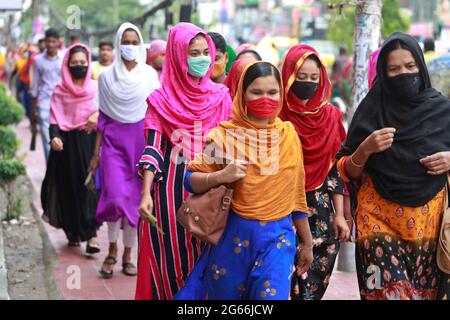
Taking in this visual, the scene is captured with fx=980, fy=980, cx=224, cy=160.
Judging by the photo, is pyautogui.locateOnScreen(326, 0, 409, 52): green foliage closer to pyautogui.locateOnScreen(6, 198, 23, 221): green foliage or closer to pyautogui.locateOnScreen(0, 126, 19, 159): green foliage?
pyautogui.locateOnScreen(0, 126, 19, 159): green foliage

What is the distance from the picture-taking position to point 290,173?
14.7 feet

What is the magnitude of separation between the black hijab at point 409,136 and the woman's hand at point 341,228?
0.37 m

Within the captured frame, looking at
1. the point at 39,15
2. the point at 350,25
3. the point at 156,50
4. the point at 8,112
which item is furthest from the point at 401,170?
the point at 350,25

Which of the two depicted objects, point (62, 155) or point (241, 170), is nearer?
point (241, 170)

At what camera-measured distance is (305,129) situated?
5.11 meters

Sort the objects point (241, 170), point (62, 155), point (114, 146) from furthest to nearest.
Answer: point (62, 155) → point (114, 146) → point (241, 170)

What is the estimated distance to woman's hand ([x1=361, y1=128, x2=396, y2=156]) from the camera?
4492 millimetres

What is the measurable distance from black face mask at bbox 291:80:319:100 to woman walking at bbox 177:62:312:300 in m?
0.56

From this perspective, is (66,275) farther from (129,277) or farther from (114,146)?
(114,146)

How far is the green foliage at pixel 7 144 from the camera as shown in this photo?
10492mm

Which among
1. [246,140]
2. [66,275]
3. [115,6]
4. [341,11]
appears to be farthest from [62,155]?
[115,6]

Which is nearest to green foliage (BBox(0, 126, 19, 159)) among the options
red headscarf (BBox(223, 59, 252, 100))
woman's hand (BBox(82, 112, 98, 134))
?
woman's hand (BBox(82, 112, 98, 134))

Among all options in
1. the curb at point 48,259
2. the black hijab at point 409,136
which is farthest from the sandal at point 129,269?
the black hijab at point 409,136

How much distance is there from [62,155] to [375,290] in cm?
424
